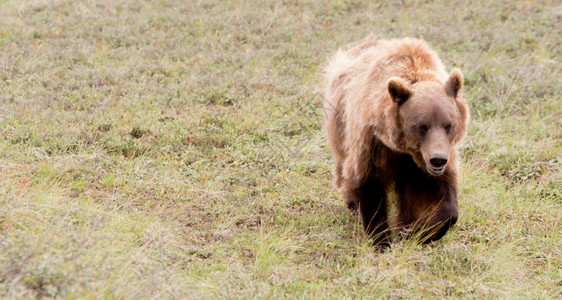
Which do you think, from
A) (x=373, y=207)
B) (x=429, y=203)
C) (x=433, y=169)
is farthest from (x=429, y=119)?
(x=373, y=207)

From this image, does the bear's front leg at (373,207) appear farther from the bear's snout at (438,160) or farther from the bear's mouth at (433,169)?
the bear's snout at (438,160)

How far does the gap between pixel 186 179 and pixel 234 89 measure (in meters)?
2.60

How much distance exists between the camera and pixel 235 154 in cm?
711

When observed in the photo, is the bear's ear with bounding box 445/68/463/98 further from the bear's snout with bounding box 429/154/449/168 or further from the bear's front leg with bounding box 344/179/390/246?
the bear's front leg with bounding box 344/179/390/246

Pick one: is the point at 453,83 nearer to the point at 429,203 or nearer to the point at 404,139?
the point at 404,139

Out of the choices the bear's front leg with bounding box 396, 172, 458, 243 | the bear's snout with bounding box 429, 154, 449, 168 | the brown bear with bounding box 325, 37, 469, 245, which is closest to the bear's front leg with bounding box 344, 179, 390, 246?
the brown bear with bounding box 325, 37, 469, 245

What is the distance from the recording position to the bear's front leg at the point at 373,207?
17.6ft

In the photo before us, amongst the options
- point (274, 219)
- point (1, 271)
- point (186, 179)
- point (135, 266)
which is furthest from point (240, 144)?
point (1, 271)

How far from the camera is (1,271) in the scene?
11.4ft

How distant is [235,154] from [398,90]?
2.89 meters

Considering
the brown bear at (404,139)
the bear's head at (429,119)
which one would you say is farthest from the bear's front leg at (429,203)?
the bear's head at (429,119)

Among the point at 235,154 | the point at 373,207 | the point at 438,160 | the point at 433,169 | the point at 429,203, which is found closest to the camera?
the point at 438,160

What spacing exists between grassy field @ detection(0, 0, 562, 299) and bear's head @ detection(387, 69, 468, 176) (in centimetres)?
91

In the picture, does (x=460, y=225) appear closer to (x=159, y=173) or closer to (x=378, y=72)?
(x=378, y=72)
